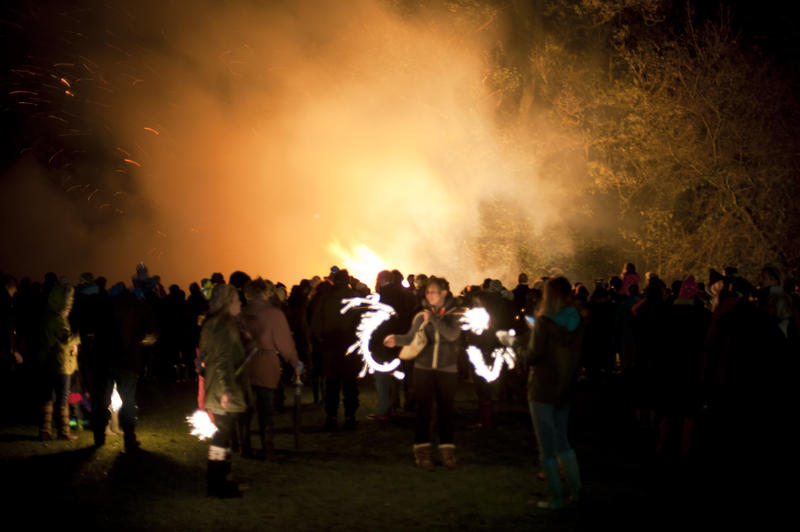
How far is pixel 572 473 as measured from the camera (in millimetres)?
7410

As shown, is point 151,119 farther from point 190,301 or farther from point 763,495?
point 763,495

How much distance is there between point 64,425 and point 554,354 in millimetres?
6540

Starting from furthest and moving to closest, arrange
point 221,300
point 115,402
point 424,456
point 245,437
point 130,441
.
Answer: point 115,402 < point 130,441 < point 245,437 < point 424,456 < point 221,300

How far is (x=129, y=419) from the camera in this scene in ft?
32.8

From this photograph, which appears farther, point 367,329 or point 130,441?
point 367,329

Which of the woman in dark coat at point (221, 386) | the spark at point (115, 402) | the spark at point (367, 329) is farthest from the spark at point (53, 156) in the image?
the woman in dark coat at point (221, 386)

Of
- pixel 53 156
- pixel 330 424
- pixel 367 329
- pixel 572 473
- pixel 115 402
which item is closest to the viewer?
pixel 572 473

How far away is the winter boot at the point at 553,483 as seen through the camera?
24.0ft

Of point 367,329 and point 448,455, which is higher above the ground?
point 367,329

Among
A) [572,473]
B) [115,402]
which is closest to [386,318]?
[115,402]

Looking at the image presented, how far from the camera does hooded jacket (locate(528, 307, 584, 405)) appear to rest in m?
7.21

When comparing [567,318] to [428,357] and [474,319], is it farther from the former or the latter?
[428,357]

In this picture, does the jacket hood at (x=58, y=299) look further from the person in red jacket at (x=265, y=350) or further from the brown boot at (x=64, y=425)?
the person in red jacket at (x=265, y=350)

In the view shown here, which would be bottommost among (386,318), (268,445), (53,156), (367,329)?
(268,445)
